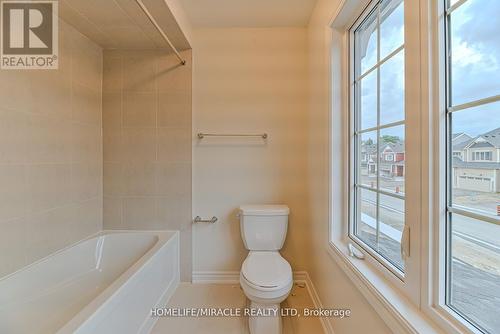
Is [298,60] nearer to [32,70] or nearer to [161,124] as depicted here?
[161,124]

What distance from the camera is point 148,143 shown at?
225 cm

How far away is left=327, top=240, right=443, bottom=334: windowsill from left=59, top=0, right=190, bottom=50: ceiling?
1.96 metres

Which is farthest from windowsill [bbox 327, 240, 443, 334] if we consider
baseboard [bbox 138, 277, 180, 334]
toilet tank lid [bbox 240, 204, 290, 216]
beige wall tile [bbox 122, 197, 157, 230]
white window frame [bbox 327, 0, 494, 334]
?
beige wall tile [bbox 122, 197, 157, 230]

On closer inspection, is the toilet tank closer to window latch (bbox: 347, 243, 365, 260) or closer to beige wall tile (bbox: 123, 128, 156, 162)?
window latch (bbox: 347, 243, 365, 260)

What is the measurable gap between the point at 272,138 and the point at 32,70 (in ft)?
5.81

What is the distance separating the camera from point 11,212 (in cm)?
143

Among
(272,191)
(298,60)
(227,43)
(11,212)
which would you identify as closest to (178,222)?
(272,191)

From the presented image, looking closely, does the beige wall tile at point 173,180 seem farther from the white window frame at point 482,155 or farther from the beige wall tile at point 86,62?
the white window frame at point 482,155

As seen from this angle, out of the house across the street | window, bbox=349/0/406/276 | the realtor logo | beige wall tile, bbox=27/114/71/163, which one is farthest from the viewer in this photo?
beige wall tile, bbox=27/114/71/163

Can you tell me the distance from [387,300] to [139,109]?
228cm

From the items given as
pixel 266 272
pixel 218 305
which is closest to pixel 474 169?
pixel 266 272

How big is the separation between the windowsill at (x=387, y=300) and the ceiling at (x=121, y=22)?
6.43 ft

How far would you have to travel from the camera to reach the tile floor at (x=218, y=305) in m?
1.66

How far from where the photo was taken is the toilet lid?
1508mm
